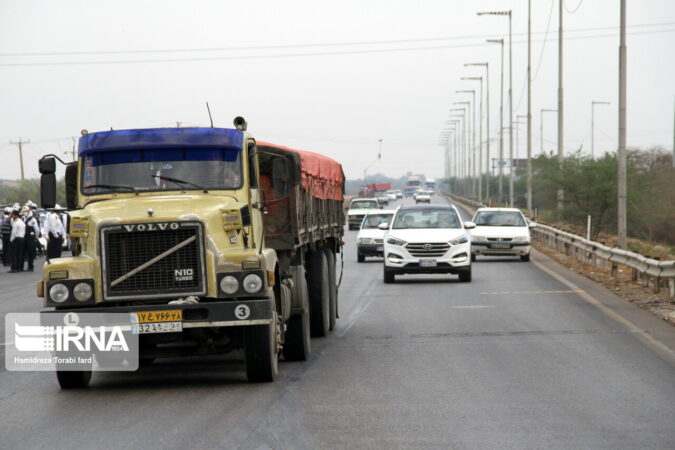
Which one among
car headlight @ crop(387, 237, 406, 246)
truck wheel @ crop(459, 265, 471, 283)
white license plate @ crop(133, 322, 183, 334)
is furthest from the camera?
truck wheel @ crop(459, 265, 471, 283)

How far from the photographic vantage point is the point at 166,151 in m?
11.7

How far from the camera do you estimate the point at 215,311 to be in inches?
418

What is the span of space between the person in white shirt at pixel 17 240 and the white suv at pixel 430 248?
1268 centimetres

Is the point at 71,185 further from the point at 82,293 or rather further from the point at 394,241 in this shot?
the point at 394,241

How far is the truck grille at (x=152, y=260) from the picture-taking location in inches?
423

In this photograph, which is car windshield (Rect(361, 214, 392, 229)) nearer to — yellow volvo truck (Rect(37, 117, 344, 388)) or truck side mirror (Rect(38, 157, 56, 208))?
yellow volvo truck (Rect(37, 117, 344, 388))

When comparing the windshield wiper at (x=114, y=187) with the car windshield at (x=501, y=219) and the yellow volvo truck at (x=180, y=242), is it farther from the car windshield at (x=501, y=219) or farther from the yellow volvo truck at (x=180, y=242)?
the car windshield at (x=501, y=219)

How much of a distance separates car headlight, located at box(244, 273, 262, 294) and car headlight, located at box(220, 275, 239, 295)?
92 mm

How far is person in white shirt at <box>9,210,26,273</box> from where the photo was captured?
110 feet

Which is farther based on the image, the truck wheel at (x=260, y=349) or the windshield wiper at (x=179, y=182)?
A: the windshield wiper at (x=179, y=182)

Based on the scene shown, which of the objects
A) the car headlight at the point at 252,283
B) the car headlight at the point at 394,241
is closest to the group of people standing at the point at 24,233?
the car headlight at the point at 394,241

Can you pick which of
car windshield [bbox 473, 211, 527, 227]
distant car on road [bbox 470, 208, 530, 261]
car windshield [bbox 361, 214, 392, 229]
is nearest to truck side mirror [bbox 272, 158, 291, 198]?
distant car on road [bbox 470, 208, 530, 261]

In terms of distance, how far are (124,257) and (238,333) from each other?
4.45ft

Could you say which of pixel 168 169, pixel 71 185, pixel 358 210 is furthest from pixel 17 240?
pixel 358 210
